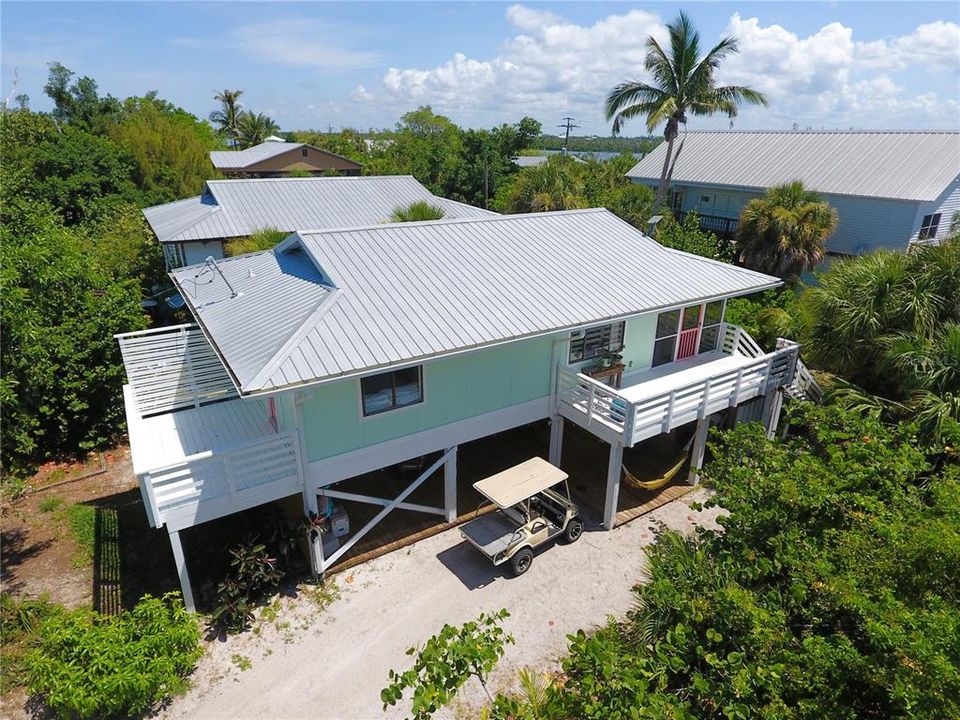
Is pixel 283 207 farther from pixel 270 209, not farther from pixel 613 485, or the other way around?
pixel 613 485

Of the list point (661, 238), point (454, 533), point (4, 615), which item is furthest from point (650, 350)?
point (4, 615)

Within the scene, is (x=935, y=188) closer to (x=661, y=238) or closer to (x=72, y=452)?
(x=661, y=238)

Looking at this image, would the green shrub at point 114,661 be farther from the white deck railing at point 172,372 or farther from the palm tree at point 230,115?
the palm tree at point 230,115

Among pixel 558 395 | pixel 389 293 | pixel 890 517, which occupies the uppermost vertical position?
pixel 389 293

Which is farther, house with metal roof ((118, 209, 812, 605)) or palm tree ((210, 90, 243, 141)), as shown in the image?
palm tree ((210, 90, 243, 141))

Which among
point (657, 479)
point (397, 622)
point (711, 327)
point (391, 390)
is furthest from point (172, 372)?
point (711, 327)

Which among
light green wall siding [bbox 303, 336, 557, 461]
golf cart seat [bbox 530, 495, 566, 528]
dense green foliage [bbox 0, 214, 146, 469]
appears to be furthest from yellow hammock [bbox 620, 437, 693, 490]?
dense green foliage [bbox 0, 214, 146, 469]

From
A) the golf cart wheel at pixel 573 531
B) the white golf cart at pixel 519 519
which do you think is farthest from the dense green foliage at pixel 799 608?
the golf cart wheel at pixel 573 531

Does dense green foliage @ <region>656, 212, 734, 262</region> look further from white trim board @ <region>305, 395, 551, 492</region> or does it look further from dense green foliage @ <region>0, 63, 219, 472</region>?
dense green foliage @ <region>0, 63, 219, 472</region>
